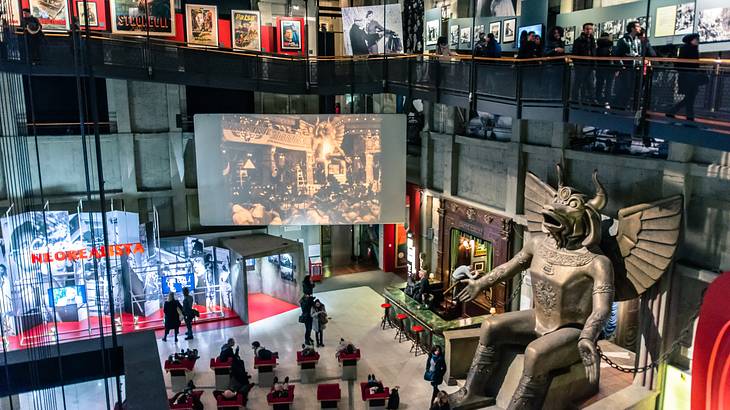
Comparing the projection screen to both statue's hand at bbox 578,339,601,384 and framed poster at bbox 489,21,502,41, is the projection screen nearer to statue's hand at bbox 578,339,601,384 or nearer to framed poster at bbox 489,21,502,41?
framed poster at bbox 489,21,502,41

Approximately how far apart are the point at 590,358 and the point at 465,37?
475 inches


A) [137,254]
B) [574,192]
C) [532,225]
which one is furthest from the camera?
[137,254]

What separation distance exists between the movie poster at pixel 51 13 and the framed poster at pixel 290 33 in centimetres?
730

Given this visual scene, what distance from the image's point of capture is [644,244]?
11.1 m

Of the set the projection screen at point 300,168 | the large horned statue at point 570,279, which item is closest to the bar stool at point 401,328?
the projection screen at point 300,168

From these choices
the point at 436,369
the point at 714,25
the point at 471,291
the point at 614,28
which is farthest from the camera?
the point at 614,28

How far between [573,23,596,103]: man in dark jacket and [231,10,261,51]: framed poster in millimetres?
13381

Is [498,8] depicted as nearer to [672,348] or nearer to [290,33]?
[290,33]

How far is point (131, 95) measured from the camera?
19938 mm

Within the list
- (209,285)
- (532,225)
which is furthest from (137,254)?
(532,225)

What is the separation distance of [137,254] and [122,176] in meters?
2.84

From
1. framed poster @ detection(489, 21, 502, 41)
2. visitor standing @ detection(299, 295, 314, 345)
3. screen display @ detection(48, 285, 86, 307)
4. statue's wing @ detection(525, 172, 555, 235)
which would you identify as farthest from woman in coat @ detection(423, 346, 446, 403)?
screen display @ detection(48, 285, 86, 307)

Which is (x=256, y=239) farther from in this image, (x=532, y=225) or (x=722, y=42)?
(x=722, y=42)

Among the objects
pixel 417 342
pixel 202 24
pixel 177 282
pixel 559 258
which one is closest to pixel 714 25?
pixel 559 258
